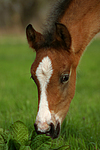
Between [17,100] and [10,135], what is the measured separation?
206 cm

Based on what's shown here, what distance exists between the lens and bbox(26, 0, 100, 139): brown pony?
2404 mm

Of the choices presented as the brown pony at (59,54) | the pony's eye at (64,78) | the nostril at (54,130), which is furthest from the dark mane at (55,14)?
the nostril at (54,130)

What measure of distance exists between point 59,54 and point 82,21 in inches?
31.7

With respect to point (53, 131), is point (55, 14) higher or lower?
higher

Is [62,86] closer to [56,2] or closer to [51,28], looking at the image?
[51,28]

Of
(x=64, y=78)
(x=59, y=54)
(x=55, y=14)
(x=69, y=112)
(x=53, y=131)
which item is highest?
(x=55, y=14)

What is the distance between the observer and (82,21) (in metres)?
3.08

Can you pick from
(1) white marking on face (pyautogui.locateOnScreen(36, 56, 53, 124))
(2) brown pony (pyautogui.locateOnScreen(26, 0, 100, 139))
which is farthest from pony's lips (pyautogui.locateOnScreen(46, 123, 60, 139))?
(1) white marking on face (pyautogui.locateOnScreen(36, 56, 53, 124))

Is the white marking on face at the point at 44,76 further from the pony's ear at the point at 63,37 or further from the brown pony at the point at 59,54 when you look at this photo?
the pony's ear at the point at 63,37

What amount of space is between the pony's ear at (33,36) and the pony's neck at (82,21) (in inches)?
18.3

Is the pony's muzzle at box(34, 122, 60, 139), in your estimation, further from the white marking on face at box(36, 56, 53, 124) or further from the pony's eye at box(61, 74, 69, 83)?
the pony's eye at box(61, 74, 69, 83)

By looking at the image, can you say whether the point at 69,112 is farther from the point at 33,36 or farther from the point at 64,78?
the point at 33,36

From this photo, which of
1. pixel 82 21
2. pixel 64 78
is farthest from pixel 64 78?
pixel 82 21

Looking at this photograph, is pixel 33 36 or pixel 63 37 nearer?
pixel 63 37
